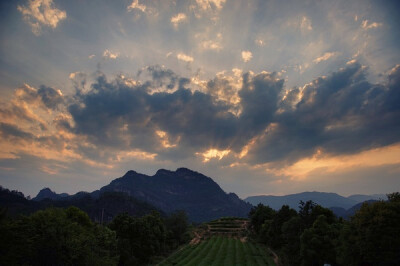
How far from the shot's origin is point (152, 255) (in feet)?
257

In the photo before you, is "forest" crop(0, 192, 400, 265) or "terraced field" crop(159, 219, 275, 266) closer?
"forest" crop(0, 192, 400, 265)

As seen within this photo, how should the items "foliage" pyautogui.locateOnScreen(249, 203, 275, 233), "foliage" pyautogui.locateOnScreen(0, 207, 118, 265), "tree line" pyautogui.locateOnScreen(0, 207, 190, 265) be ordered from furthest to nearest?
"foliage" pyautogui.locateOnScreen(249, 203, 275, 233), "tree line" pyautogui.locateOnScreen(0, 207, 190, 265), "foliage" pyautogui.locateOnScreen(0, 207, 118, 265)

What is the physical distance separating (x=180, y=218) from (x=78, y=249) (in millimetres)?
75879

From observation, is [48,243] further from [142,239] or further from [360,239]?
[360,239]

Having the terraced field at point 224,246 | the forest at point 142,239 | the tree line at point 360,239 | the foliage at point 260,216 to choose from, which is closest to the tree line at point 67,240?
the forest at point 142,239

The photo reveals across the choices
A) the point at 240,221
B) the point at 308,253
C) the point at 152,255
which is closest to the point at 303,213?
the point at 308,253

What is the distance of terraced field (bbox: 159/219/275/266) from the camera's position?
225ft

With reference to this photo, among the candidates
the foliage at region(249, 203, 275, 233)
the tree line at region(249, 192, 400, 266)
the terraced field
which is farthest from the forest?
the foliage at region(249, 203, 275, 233)

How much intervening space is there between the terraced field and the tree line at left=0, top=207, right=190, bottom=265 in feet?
32.2

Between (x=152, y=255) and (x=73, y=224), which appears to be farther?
(x=152, y=255)

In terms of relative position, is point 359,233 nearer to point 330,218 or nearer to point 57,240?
point 330,218

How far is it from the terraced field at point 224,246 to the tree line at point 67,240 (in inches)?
386

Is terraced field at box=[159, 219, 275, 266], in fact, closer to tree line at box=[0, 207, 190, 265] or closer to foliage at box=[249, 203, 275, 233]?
foliage at box=[249, 203, 275, 233]

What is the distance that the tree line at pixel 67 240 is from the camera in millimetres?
41031
